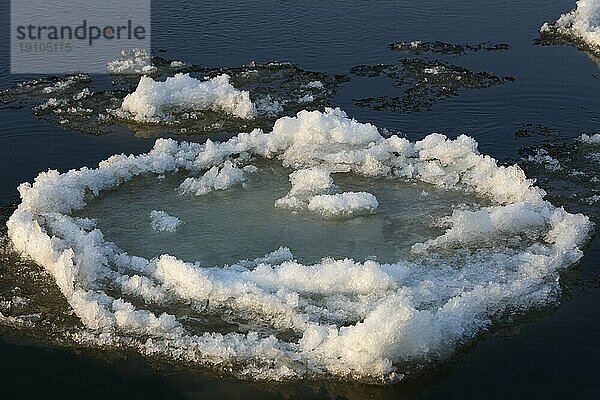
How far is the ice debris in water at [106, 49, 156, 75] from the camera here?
15.8m

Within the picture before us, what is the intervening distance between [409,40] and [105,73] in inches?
247

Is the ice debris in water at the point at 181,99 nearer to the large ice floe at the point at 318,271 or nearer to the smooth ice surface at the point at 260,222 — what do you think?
the large ice floe at the point at 318,271

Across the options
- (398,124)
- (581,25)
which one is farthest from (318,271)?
(581,25)

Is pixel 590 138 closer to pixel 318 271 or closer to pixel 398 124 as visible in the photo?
pixel 398 124

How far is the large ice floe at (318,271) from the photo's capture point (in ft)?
25.9

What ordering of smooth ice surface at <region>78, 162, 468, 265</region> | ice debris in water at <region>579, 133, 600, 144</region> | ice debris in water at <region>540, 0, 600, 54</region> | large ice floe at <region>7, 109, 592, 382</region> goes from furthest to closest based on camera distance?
ice debris in water at <region>540, 0, 600, 54</region> → ice debris in water at <region>579, 133, 600, 144</region> → smooth ice surface at <region>78, 162, 468, 265</region> → large ice floe at <region>7, 109, 592, 382</region>

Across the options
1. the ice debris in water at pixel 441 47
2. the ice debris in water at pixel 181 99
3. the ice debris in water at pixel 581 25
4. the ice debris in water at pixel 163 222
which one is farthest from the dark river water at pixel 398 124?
the ice debris in water at pixel 163 222

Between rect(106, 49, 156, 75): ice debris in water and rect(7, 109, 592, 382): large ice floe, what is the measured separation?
4419mm

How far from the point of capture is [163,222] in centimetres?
1029

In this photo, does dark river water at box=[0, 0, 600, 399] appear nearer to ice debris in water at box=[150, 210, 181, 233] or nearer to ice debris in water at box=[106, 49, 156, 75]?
ice debris in water at box=[106, 49, 156, 75]

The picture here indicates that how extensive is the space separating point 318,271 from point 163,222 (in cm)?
241

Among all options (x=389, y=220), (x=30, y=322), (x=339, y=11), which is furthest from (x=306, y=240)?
(x=339, y=11)

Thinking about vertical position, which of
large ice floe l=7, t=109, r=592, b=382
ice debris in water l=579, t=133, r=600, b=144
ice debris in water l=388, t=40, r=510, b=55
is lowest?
large ice floe l=7, t=109, r=592, b=382

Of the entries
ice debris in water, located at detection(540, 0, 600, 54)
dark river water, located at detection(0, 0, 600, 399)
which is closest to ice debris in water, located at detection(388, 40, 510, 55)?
dark river water, located at detection(0, 0, 600, 399)
